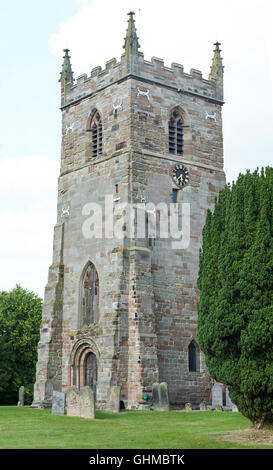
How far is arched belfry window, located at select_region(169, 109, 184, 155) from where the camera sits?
3519 centimetres

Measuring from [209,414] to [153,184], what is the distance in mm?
11538

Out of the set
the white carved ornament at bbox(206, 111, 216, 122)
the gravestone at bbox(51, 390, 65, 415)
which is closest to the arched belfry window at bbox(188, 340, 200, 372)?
the gravestone at bbox(51, 390, 65, 415)

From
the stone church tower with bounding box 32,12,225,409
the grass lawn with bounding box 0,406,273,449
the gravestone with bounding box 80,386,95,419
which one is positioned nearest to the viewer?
the grass lawn with bounding box 0,406,273,449

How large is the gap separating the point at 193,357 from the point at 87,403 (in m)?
9.06

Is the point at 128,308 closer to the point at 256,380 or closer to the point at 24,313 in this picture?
the point at 256,380

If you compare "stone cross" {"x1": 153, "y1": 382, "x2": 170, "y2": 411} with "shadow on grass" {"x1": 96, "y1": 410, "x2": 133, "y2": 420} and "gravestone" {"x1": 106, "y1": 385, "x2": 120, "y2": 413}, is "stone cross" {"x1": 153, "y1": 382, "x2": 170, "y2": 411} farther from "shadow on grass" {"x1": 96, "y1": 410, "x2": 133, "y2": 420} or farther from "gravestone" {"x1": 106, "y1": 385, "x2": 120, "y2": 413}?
"gravestone" {"x1": 106, "y1": 385, "x2": 120, "y2": 413}

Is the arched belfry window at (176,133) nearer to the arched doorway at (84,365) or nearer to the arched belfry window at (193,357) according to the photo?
the arched belfry window at (193,357)

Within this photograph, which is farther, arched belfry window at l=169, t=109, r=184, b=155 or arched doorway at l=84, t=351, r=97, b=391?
arched belfry window at l=169, t=109, r=184, b=155

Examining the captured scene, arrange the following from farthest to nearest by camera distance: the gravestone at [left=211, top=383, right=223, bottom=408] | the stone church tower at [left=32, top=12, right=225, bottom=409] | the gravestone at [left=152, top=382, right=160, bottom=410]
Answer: the gravestone at [left=211, top=383, right=223, bottom=408], the stone church tower at [left=32, top=12, right=225, bottom=409], the gravestone at [left=152, top=382, right=160, bottom=410]

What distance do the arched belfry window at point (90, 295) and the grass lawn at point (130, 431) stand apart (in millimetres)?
6635

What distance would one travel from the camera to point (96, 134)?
36.1m

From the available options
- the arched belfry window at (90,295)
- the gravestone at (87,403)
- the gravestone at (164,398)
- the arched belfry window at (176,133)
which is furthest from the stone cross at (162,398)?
the arched belfry window at (176,133)

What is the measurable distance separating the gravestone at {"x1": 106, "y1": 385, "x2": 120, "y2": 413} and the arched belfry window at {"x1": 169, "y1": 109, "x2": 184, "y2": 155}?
42.0 feet
